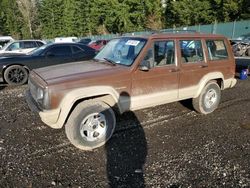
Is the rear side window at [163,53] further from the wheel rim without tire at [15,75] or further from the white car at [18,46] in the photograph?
the white car at [18,46]

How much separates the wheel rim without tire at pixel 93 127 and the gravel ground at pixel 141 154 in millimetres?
242

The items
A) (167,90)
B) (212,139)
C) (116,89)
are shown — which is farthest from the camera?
(167,90)

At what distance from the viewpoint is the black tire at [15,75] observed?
32.9 ft

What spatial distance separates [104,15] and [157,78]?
57.5m

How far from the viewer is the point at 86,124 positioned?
4.80 metres

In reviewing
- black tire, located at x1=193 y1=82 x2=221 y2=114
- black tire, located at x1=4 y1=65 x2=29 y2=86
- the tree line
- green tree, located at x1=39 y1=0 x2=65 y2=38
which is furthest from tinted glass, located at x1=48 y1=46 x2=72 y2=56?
green tree, located at x1=39 y1=0 x2=65 y2=38

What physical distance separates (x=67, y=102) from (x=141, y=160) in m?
1.47

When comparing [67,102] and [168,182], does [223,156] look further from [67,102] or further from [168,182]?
[67,102]

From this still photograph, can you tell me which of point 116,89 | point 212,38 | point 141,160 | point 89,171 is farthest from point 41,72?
point 212,38

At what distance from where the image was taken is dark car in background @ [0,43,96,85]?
10.0 m

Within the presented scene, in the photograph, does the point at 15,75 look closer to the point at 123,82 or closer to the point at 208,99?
the point at 123,82

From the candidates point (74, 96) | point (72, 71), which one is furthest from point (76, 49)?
point (74, 96)

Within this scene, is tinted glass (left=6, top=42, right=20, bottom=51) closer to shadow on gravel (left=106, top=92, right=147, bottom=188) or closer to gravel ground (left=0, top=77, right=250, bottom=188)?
gravel ground (left=0, top=77, right=250, bottom=188)

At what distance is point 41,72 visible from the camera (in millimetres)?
5141
